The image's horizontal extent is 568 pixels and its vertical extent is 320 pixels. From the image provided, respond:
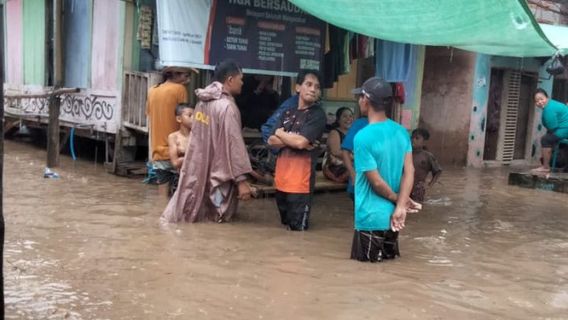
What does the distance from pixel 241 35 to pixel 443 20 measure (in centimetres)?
278

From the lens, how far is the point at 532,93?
14.6 m

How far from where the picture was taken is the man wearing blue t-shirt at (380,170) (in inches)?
175

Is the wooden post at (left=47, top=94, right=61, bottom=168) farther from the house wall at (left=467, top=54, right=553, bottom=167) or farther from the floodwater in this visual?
the house wall at (left=467, top=54, right=553, bottom=167)

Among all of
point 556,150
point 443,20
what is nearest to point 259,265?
point 443,20

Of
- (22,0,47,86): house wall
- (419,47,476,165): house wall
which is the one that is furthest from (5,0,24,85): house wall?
(419,47,476,165): house wall

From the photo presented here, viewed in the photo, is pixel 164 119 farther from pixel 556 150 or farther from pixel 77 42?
pixel 556 150

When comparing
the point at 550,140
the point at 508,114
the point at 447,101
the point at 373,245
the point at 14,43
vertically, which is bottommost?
the point at 373,245

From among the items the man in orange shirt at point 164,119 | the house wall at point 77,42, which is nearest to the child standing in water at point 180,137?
the man in orange shirt at point 164,119

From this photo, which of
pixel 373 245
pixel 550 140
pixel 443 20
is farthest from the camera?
pixel 550 140

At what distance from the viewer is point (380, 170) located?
177 inches

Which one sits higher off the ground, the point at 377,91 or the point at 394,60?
the point at 394,60

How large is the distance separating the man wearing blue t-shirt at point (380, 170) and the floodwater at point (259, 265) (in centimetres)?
36

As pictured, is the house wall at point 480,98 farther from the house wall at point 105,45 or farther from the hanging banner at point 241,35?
the house wall at point 105,45

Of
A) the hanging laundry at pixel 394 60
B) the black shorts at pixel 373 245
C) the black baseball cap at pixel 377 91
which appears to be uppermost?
the hanging laundry at pixel 394 60
